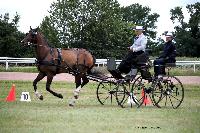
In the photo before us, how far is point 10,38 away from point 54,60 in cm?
4725

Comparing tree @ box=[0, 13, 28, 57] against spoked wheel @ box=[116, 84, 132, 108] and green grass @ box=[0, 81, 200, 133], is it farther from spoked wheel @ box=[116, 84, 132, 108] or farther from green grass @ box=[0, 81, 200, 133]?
green grass @ box=[0, 81, 200, 133]

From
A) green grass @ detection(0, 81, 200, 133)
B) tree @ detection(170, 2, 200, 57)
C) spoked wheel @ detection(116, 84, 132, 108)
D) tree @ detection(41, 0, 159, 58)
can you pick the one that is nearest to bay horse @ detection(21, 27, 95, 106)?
spoked wheel @ detection(116, 84, 132, 108)

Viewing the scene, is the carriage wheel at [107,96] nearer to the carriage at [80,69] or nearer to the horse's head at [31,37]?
the carriage at [80,69]

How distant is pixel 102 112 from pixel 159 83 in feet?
10.1

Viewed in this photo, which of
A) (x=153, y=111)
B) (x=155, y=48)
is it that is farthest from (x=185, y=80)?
(x=155, y=48)

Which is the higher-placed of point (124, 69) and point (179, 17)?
point (179, 17)

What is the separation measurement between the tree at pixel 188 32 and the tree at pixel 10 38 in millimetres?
28397

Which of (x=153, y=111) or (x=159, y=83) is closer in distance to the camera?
(x=153, y=111)

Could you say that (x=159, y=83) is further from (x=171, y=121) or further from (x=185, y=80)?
(x=185, y=80)

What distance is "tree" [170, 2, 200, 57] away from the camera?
96438 millimetres

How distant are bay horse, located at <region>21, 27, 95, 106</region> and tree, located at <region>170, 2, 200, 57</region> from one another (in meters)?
73.3

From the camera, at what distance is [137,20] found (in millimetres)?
116688

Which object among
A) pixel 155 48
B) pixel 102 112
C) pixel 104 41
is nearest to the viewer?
pixel 102 112

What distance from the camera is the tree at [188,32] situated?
96.4 metres
